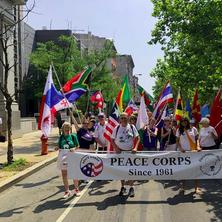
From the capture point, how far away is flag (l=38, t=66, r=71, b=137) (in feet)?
40.6

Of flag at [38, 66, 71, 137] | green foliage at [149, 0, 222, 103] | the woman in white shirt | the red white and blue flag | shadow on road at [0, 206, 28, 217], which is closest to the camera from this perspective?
shadow on road at [0, 206, 28, 217]

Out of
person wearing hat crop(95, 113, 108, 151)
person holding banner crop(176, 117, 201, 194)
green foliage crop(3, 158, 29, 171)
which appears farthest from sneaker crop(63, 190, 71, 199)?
green foliage crop(3, 158, 29, 171)

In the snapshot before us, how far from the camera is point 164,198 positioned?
410 inches

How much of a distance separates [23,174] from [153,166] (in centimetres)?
492

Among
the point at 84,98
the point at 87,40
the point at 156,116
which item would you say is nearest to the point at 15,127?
the point at 84,98

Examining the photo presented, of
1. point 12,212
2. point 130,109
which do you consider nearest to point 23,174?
point 12,212

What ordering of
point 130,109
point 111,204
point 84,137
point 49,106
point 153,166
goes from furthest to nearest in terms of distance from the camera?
point 130,109 → point 84,137 → point 49,106 → point 153,166 → point 111,204

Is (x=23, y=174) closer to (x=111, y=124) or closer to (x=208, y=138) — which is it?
(x=111, y=124)

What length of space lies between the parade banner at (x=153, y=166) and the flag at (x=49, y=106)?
1.86m

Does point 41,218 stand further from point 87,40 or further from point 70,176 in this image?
point 87,40

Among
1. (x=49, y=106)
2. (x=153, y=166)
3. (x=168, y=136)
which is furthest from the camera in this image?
(x=49, y=106)

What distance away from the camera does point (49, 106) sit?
41.4ft

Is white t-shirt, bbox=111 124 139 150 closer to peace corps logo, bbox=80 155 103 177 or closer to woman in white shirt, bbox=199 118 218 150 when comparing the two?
peace corps logo, bbox=80 155 103 177

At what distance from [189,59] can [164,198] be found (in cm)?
2091
